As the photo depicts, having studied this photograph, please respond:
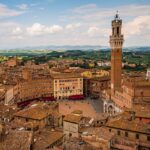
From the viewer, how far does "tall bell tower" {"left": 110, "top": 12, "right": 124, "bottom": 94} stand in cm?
7312

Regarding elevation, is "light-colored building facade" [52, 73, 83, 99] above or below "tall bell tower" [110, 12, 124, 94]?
below

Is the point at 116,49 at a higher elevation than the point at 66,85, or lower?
higher

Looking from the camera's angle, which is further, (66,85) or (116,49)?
(66,85)

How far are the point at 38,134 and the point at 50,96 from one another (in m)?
61.0

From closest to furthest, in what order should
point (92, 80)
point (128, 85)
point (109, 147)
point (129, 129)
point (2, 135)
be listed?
1. point (2, 135)
2. point (109, 147)
3. point (129, 129)
4. point (128, 85)
5. point (92, 80)

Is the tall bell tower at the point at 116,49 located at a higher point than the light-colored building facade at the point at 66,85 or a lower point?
higher

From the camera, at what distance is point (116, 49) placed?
2918 inches

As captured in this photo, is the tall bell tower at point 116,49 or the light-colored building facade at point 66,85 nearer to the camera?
the tall bell tower at point 116,49

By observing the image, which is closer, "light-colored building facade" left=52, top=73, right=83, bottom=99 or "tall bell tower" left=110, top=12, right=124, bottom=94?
"tall bell tower" left=110, top=12, right=124, bottom=94

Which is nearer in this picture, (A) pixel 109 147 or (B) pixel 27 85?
(A) pixel 109 147

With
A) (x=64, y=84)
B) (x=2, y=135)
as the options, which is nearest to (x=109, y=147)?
Answer: (x=2, y=135)

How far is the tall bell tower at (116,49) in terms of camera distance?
73.1 meters

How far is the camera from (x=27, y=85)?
3561 inches

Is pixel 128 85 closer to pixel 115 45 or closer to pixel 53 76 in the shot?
pixel 115 45
